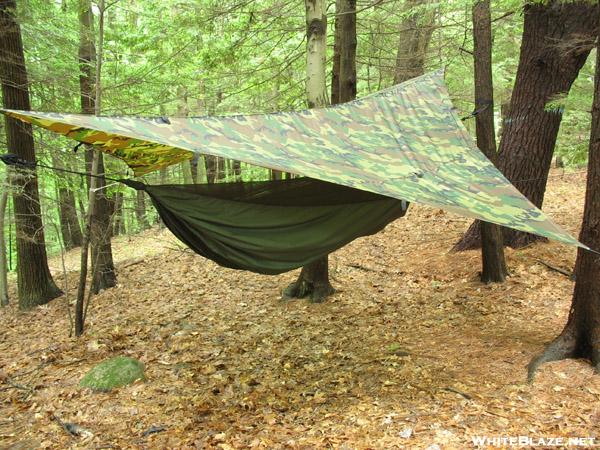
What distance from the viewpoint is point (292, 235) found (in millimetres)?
2881

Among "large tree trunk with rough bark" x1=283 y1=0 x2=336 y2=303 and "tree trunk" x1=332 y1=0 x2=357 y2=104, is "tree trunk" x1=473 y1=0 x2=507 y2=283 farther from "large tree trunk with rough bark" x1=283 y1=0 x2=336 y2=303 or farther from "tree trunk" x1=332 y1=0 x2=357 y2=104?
"large tree trunk with rough bark" x1=283 y1=0 x2=336 y2=303

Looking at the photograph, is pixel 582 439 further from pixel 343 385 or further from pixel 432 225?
pixel 432 225

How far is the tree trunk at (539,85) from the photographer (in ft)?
14.8

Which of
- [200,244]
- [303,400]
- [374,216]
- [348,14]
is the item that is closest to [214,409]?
[303,400]

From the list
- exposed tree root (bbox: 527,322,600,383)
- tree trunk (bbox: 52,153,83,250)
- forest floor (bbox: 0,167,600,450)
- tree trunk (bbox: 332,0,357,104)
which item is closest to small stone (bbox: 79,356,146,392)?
forest floor (bbox: 0,167,600,450)

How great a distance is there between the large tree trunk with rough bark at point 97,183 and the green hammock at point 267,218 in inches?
111

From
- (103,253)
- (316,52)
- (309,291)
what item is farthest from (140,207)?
(316,52)

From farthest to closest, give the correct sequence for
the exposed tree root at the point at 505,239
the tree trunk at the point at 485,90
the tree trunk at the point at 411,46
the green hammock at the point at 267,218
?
the tree trunk at the point at 411,46, the exposed tree root at the point at 505,239, the tree trunk at the point at 485,90, the green hammock at the point at 267,218

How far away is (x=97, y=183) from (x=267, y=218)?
11.2 ft

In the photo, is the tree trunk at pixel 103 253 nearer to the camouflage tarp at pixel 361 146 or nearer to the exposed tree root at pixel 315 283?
the camouflage tarp at pixel 361 146

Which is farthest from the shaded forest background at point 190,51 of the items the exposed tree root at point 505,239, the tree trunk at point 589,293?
the tree trunk at point 589,293

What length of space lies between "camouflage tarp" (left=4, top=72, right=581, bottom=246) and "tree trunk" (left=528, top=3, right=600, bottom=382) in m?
0.42

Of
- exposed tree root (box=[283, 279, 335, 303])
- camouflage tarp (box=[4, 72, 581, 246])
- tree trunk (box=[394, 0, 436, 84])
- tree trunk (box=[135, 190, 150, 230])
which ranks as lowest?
exposed tree root (box=[283, 279, 335, 303])

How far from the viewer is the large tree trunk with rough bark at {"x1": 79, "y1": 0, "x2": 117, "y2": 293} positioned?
5.50 metres
